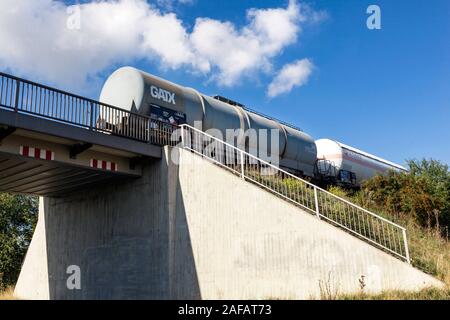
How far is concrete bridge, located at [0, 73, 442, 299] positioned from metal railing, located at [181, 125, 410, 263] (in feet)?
0.16

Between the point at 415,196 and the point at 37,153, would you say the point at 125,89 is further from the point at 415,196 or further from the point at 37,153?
the point at 415,196

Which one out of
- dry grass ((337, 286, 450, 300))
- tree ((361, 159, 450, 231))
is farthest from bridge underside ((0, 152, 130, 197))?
tree ((361, 159, 450, 231))

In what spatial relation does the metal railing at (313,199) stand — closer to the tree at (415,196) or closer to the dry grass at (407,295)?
the dry grass at (407,295)

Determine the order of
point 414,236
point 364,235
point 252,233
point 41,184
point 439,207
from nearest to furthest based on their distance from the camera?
point 364,235
point 252,233
point 414,236
point 41,184
point 439,207

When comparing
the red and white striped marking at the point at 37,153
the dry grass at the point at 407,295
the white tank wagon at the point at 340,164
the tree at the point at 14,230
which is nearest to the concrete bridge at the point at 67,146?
the red and white striped marking at the point at 37,153

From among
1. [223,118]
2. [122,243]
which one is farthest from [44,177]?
[223,118]

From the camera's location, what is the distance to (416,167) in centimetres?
2592

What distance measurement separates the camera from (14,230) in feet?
126

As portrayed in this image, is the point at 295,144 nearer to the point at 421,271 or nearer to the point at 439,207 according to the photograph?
the point at 439,207

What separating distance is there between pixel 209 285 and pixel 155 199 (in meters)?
3.37

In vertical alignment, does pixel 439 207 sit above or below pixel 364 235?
above

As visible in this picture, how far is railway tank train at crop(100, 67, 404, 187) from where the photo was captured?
16.2 meters

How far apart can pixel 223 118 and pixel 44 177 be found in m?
7.64

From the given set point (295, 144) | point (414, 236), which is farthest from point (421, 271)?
point (295, 144)
